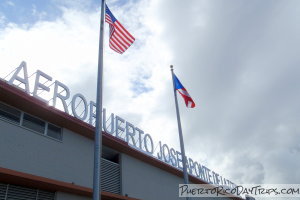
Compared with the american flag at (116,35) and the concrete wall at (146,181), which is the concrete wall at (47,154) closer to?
the concrete wall at (146,181)

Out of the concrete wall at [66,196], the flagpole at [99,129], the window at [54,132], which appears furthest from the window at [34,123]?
the flagpole at [99,129]

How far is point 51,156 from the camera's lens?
619 inches

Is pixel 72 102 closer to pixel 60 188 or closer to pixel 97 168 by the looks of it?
pixel 60 188

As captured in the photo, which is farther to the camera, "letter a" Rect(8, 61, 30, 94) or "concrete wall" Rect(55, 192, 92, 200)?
"concrete wall" Rect(55, 192, 92, 200)

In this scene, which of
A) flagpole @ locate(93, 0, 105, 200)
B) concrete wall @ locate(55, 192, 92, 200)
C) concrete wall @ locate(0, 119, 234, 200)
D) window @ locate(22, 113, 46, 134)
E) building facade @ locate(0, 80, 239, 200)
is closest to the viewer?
flagpole @ locate(93, 0, 105, 200)

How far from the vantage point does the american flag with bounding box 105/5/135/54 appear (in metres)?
14.6

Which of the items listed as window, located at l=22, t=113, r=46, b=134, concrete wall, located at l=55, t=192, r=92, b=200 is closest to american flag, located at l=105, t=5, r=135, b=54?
window, located at l=22, t=113, r=46, b=134

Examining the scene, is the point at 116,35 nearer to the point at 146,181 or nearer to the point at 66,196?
the point at 66,196

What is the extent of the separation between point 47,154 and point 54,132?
150cm

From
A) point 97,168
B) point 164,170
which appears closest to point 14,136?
point 97,168

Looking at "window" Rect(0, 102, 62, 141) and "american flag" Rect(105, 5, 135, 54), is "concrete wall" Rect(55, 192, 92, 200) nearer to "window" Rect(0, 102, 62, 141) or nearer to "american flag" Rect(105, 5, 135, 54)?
"window" Rect(0, 102, 62, 141)

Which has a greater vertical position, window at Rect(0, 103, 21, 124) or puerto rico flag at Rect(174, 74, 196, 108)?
puerto rico flag at Rect(174, 74, 196, 108)

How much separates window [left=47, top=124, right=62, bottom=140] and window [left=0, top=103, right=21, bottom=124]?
188cm

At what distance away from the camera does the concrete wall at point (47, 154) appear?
542 inches
